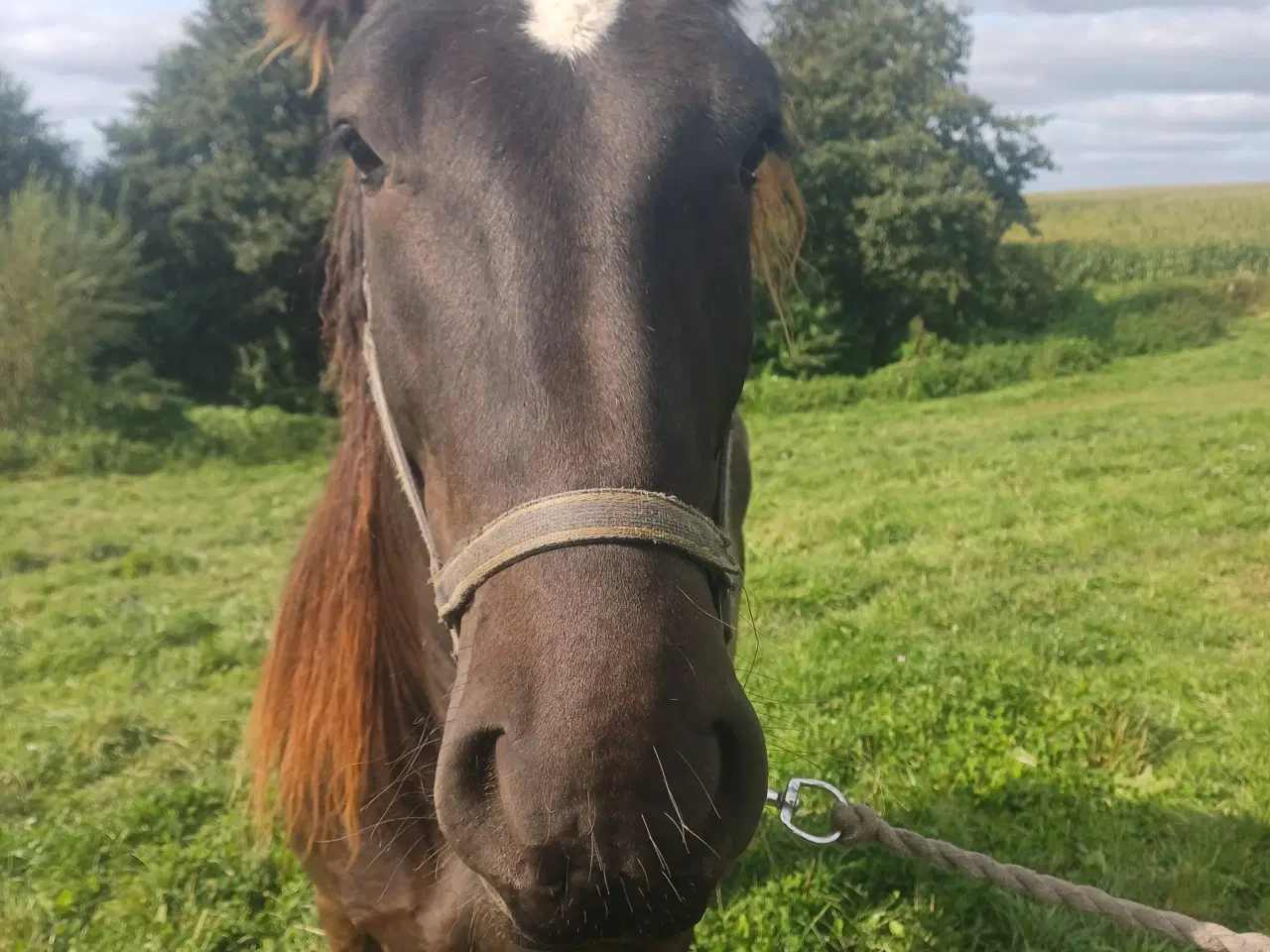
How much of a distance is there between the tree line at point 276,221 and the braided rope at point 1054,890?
12120 mm

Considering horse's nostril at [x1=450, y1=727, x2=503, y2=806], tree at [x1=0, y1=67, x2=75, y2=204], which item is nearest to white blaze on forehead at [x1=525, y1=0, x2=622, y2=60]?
horse's nostril at [x1=450, y1=727, x2=503, y2=806]

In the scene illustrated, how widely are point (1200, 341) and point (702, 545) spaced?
20407 millimetres

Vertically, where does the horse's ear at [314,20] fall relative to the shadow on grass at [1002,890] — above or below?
above

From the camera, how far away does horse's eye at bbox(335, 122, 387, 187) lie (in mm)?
1393

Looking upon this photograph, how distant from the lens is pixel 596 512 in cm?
103

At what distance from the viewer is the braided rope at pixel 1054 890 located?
6.20 feet

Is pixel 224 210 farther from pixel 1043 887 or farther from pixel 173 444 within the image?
pixel 1043 887

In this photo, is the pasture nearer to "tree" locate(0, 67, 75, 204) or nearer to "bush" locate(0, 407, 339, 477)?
"bush" locate(0, 407, 339, 477)

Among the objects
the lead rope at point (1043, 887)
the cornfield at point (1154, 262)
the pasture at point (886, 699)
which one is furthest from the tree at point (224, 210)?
the cornfield at point (1154, 262)

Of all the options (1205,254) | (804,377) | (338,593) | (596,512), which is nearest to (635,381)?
(596,512)

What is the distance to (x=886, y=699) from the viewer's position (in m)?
3.86

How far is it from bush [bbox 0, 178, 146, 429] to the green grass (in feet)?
19.6

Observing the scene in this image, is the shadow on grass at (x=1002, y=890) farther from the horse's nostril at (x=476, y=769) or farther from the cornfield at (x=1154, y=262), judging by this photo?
the cornfield at (x=1154, y=262)

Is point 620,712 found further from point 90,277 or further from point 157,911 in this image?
point 90,277
